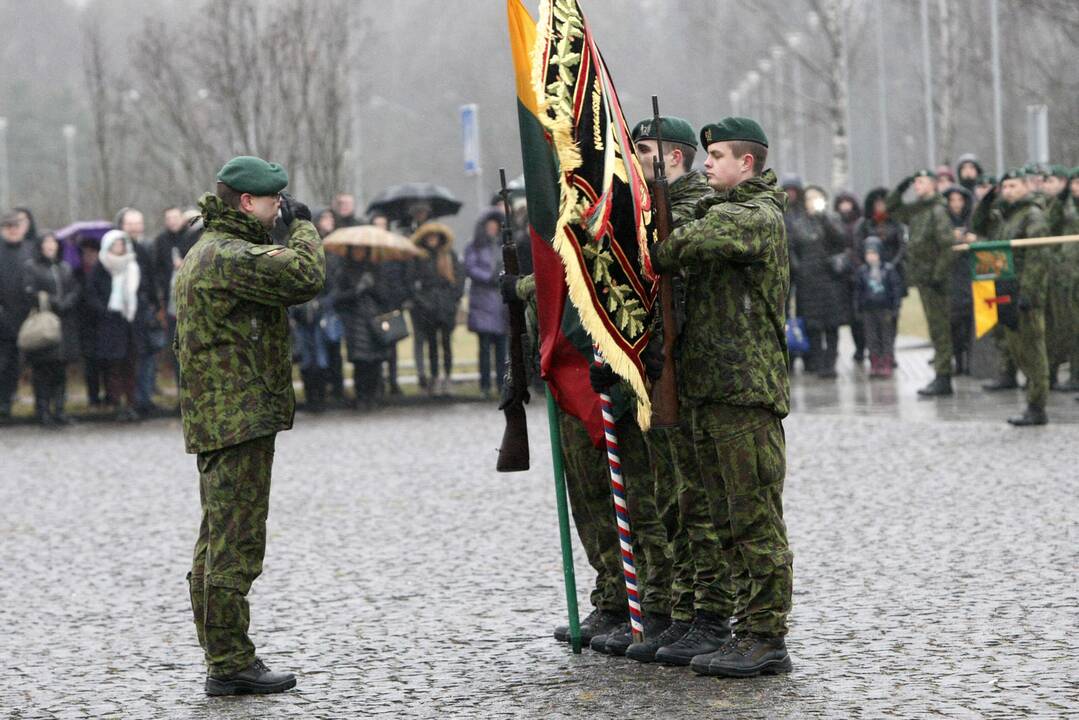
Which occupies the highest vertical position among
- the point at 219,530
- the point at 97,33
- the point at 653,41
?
the point at 653,41

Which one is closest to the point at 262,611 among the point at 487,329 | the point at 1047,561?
the point at 1047,561

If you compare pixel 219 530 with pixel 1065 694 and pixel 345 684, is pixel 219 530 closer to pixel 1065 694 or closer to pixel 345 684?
pixel 345 684

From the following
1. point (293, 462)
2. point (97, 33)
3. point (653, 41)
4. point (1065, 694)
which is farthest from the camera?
point (653, 41)

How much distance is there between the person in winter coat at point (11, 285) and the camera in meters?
18.1

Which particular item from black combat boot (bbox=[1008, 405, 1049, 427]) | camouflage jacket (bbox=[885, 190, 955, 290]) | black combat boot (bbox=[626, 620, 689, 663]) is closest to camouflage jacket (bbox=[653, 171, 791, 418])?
black combat boot (bbox=[626, 620, 689, 663])

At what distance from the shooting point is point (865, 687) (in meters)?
6.38

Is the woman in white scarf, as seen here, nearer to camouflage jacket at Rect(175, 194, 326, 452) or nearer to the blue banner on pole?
the blue banner on pole

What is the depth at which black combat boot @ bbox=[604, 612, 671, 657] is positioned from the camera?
7.18m

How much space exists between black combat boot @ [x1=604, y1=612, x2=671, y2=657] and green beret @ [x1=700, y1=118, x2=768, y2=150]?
192 centimetres

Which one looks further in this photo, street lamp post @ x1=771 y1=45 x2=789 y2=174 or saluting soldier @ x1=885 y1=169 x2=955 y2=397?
street lamp post @ x1=771 y1=45 x2=789 y2=174

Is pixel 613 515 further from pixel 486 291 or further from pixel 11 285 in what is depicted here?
pixel 11 285

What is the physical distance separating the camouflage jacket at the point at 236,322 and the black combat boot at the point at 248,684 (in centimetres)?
88

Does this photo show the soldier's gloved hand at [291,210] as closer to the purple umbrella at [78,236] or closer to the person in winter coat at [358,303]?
the person in winter coat at [358,303]

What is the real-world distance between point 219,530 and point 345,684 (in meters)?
0.76
